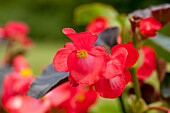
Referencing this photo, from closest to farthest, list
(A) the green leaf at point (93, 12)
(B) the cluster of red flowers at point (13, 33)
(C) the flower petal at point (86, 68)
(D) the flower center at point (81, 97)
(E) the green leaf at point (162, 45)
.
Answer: (C) the flower petal at point (86, 68) → (E) the green leaf at point (162, 45) → (D) the flower center at point (81, 97) → (A) the green leaf at point (93, 12) → (B) the cluster of red flowers at point (13, 33)

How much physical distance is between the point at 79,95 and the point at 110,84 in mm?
259

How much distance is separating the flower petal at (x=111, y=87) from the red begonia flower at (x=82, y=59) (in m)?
0.02

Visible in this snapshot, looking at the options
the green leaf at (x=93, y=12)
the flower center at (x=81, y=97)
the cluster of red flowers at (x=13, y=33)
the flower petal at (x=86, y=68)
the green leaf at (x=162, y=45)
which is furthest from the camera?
the cluster of red flowers at (x=13, y=33)

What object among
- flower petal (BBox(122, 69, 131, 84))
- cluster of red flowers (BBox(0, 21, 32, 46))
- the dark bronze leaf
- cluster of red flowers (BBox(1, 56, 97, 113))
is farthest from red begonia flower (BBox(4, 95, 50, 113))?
cluster of red flowers (BBox(0, 21, 32, 46))

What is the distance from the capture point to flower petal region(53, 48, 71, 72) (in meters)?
0.24

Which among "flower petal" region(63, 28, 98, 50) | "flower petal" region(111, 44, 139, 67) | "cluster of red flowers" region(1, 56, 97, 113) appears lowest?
"cluster of red flowers" region(1, 56, 97, 113)

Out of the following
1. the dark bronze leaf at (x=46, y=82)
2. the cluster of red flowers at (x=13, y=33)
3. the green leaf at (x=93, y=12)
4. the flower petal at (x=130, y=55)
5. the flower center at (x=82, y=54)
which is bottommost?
the cluster of red flowers at (x=13, y=33)

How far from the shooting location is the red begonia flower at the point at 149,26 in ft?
0.97

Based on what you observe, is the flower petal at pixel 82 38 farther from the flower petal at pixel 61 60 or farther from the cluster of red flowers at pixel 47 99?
the cluster of red flowers at pixel 47 99

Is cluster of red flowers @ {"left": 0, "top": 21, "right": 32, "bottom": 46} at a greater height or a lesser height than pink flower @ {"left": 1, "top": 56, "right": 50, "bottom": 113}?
lesser

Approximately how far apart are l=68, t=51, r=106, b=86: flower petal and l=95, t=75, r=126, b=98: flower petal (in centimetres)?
2

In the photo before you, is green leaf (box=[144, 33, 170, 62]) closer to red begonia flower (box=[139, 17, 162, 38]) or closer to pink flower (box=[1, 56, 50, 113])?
red begonia flower (box=[139, 17, 162, 38])

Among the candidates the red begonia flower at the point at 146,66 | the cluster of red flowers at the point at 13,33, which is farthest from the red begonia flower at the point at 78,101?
the cluster of red flowers at the point at 13,33

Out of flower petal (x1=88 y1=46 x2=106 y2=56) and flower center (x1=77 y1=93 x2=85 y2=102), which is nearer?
flower petal (x1=88 y1=46 x2=106 y2=56)
